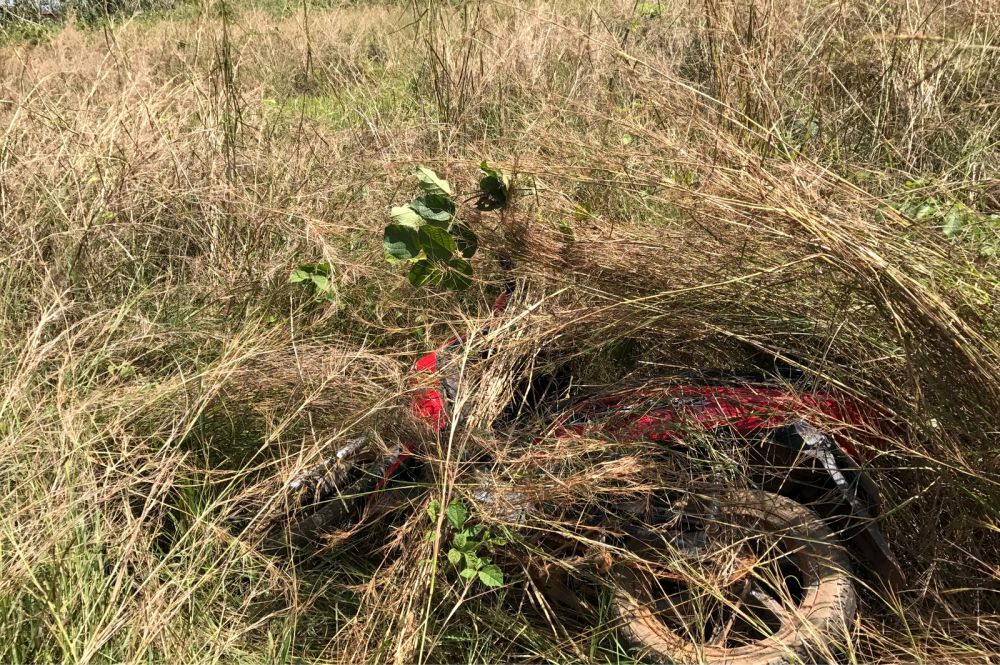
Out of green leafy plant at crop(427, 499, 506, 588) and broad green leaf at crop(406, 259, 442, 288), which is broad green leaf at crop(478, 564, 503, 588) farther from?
broad green leaf at crop(406, 259, 442, 288)


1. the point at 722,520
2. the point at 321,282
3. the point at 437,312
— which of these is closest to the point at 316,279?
the point at 321,282

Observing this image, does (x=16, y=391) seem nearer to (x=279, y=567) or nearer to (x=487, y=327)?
(x=279, y=567)

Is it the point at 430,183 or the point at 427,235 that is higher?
the point at 430,183

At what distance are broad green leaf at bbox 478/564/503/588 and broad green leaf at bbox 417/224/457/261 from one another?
99 centimetres

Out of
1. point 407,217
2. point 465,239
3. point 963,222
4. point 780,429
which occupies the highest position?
point 963,222

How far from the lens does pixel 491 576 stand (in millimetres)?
1826

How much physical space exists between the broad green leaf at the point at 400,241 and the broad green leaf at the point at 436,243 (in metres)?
0.02

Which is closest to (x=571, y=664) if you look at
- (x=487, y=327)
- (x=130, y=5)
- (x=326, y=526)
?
(x=326, y=526)

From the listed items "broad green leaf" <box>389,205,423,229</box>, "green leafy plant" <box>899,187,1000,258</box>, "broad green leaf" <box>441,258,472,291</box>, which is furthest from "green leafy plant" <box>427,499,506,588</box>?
"green leafy plant" <box>899,187,1000,258</box>

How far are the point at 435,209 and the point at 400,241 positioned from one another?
0.15 metres

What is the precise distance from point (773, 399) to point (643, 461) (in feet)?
1.22

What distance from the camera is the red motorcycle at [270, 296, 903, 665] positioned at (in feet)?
5.87

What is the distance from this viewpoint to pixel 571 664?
183 centimetres

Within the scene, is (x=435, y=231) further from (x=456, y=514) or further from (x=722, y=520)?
(x=722, y=520)
